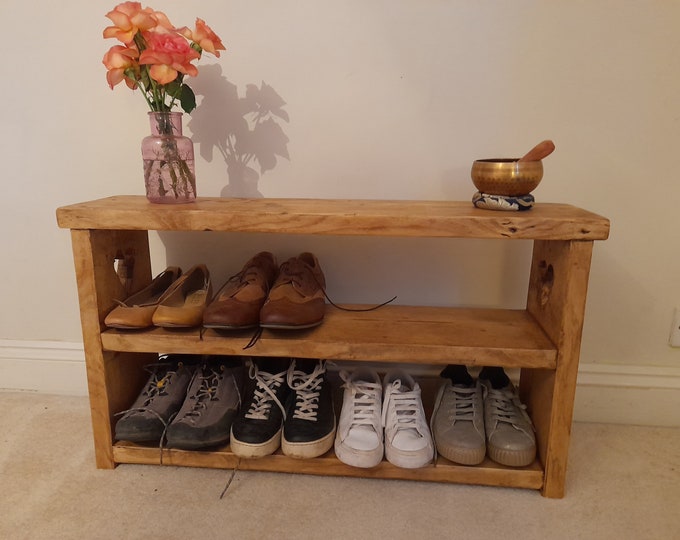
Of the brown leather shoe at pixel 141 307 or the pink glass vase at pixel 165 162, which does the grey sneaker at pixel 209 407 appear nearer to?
the brown leather shoe at pixel 141 307

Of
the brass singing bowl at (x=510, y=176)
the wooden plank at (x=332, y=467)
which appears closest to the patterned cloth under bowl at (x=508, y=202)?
the brass singing bowl at (x=510, y=176)

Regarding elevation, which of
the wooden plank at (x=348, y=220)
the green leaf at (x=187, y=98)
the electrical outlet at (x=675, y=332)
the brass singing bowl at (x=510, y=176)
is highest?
the green leaf at (x=187, y=98)

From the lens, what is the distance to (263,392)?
3.54 feet

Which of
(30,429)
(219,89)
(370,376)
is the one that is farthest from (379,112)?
(30,429)

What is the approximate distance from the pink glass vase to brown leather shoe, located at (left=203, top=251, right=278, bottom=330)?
8.4 inches

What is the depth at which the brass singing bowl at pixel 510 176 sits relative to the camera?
0.96m

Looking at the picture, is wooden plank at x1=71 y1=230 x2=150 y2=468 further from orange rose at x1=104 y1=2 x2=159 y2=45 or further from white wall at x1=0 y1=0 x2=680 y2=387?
orange rose at x1=104 y1=2 x2=159 y2=45

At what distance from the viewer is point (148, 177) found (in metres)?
1.06

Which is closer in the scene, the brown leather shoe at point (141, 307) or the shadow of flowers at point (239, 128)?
the brown leather shoe at point (141, 307)

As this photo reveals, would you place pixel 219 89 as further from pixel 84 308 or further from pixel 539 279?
pixel 539 279

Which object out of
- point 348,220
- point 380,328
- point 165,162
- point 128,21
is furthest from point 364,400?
point 128,21

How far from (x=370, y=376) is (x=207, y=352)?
38cm

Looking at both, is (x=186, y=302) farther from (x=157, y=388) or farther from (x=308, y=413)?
(x=308, y=413)

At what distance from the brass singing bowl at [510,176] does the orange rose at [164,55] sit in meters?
0.63
